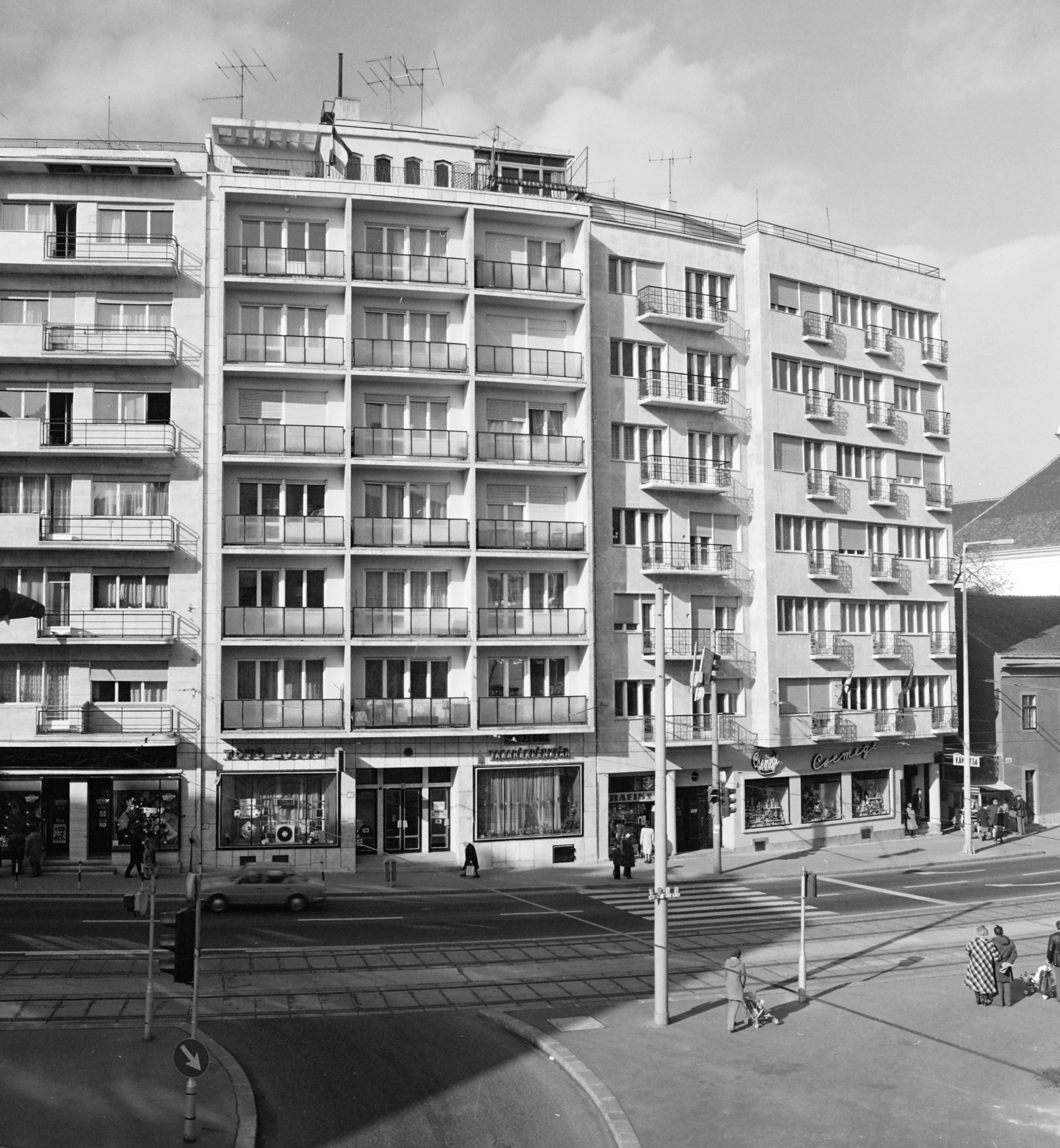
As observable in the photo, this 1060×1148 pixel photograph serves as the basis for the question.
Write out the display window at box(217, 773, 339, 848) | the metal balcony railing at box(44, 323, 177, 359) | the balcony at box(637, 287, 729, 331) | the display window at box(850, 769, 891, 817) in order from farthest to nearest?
1. the display window at box(850, 769, 891, 817)
2. the balcony at box(637, 287, 729, 331)
3. the display window at box(217, 773, 339, 848)
4. the metal balcony railing at box(44, 323, 177, 359)

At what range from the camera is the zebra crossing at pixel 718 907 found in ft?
104

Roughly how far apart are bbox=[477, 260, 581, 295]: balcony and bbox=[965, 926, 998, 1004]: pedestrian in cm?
2954

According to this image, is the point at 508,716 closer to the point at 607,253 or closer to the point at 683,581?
the point at 683,581

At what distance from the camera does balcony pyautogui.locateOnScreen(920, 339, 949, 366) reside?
5566 cm

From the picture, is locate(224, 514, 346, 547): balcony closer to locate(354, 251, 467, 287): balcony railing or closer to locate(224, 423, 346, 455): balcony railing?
locate(224, 423, 346, 455): balcony railing

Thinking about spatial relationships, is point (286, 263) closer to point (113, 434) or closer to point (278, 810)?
point (113, 434)

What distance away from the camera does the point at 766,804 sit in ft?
160

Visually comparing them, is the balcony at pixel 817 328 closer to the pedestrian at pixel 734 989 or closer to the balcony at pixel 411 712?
the balcony at pixel 411 712

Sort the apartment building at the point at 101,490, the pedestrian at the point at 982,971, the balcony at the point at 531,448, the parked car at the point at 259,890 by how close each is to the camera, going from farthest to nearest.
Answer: the balcony at the point at 531,448 → the apartment building at the point at 101,490 → the parked car at the point at 259,890 → the pedestrian at the point at 982,971

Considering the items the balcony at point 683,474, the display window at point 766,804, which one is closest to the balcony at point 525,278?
the balcony at point 683,474

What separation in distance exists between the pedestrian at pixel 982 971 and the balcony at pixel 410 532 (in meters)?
24.7

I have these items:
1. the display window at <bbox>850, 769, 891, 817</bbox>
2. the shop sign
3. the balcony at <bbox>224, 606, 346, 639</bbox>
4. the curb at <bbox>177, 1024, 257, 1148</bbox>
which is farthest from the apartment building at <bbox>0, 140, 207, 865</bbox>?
the display window at <bbox>850, 769, 891, 817</bbox>

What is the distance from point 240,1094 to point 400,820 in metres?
25.9

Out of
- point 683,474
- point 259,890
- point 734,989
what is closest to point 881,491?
point 683,474
